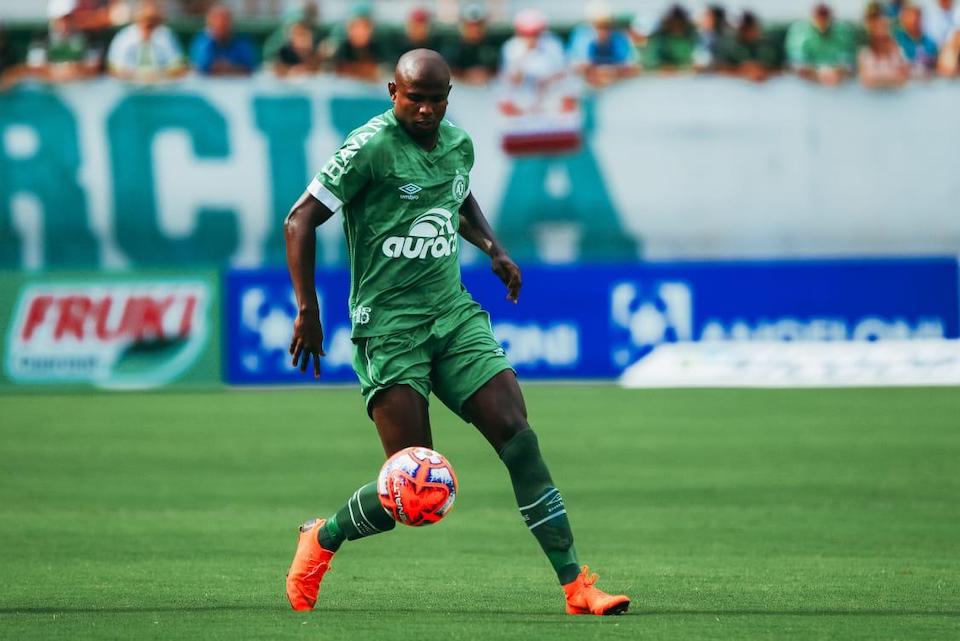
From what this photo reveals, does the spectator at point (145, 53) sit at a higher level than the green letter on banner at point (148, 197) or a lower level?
higher

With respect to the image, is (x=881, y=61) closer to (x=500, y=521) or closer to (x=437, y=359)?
(x=500, y=521)

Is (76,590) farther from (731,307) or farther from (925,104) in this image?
(925,104)

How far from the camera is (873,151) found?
20.4 metres

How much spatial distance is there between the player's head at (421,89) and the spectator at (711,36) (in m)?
14.0

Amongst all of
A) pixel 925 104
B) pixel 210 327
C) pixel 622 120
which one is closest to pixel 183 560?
pixel 210 327

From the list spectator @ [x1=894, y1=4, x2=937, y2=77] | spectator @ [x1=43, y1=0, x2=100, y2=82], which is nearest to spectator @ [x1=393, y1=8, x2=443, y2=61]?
spectator @ [x1=43, y1=0, x2=100, y2=82]

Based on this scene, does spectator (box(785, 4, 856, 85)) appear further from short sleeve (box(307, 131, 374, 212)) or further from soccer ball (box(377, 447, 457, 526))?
soccer ball (box(377, 447, 457, 526))

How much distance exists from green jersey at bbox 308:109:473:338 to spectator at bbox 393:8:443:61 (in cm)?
1280

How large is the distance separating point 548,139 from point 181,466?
7.85 metres

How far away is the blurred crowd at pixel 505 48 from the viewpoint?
20062 millimetres

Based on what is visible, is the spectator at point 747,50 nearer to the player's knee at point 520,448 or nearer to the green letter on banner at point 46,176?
the green letter on banner at point 46,176

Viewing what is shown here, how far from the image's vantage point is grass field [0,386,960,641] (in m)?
7.30

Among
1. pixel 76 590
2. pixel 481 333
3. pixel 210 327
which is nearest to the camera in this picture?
pixel 481 333

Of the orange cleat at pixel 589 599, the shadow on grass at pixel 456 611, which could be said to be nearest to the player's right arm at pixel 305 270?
the shadow on grass at pixel 456 611
